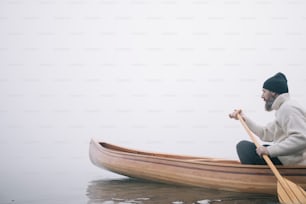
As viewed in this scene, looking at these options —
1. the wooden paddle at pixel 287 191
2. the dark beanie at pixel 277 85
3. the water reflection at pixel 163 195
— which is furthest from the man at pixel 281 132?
the water reflection at pixel 163 195

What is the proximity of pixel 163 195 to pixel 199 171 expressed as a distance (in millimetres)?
403

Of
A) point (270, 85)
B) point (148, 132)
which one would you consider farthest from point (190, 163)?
point (148, 132)

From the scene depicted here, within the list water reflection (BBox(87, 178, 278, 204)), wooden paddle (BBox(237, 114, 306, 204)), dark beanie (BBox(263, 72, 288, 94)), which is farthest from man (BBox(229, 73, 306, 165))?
water reflection (BBox(87, 178, 278, 204))

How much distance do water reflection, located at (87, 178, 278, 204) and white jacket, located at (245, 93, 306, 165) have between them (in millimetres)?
374

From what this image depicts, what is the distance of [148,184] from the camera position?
457cm

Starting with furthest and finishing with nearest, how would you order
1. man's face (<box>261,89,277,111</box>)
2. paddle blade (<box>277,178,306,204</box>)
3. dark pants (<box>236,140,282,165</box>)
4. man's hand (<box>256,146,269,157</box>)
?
dark pants (<box>236,140,282,165</box>) → man's face (<box>261,89,277,111</box>) → man's hand (<box>256,146,269,157</box>) → paddle blade (<box>277,178,306,204</box>)

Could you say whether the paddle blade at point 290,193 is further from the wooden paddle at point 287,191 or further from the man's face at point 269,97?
the man's face at point 269,97

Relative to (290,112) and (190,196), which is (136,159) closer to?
(190,196)

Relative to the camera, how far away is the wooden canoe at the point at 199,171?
11.7 ft

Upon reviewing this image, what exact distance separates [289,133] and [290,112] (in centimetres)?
15

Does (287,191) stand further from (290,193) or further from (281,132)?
(281,132)

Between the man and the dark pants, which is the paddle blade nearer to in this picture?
the man

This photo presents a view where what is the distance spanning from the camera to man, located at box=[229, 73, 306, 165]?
324cm

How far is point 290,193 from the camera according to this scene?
128 inches
